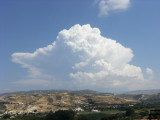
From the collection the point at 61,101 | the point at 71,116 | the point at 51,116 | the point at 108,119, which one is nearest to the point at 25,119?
the point at 51,116

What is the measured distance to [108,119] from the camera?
234ft

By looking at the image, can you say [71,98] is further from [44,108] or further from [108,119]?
[108,119]

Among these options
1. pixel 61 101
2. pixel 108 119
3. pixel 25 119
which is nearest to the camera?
pixel 108 119

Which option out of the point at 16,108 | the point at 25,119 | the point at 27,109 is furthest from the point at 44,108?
the point at 25,119

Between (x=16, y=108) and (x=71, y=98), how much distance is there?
60.9 metres

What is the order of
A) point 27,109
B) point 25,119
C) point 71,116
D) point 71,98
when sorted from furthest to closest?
point 71,98 < point 27,109 < point 25,119 < point 71,116

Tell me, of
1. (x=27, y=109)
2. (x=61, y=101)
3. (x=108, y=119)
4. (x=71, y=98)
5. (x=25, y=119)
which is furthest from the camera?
(x=71, y=98)

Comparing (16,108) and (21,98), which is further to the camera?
(21,98)

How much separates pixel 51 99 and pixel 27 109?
46626 mm

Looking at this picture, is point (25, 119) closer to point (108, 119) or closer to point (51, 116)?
point (51, 116)

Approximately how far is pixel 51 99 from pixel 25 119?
9170cm

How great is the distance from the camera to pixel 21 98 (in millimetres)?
188375

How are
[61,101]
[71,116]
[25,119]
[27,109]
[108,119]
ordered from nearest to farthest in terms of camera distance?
[108,119], [71,116], [25,119], [27,109], [61,101]

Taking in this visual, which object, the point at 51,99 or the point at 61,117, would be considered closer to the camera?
the point at 61,117
